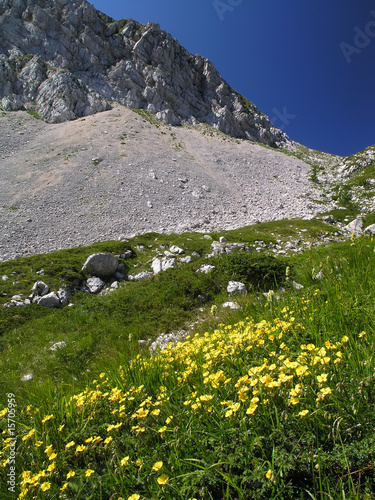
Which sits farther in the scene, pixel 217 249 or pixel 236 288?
pixel 217 249

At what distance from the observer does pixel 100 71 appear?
2758 inches

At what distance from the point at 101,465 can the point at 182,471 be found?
92 centimetres

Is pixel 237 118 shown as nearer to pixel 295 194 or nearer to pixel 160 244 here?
pixel 295 194

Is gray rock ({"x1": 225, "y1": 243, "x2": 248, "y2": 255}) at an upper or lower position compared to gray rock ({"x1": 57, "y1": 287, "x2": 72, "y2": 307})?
upper

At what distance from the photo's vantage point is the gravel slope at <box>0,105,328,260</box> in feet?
76.5

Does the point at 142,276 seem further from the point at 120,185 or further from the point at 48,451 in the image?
the point at 120,185

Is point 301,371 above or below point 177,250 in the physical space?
below

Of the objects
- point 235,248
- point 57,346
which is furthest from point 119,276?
point 235,248

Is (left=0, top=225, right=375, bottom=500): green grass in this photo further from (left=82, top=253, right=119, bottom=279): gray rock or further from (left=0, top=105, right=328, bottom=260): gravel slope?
(left=0, top=105, right=328, bottom=260): gravel slope

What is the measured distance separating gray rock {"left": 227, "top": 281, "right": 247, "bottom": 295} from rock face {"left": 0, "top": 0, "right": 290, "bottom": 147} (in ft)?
190

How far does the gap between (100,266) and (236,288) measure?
7959 mm

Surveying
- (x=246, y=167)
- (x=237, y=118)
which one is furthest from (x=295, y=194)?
(x=237, y=118)

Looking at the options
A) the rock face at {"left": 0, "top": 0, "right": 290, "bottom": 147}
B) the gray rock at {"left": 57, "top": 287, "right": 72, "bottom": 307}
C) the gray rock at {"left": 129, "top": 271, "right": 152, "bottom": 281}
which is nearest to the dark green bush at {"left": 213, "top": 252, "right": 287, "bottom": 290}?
the gray rock at {"left": 129, "top": 271, "right": 152, "bottom": 281}

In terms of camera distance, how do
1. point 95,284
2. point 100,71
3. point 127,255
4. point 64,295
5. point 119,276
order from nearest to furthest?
point 64,295 < point 95,284 < point 119,276 < point 127,255 < point 100,71
